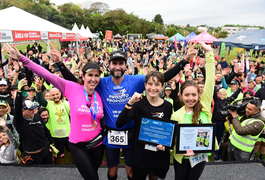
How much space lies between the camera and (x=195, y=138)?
6.64 feet

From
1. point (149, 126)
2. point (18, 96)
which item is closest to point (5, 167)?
point (18, 96)

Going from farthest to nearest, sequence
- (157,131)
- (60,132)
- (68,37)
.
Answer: (68,37) < (60,132) < (157,131)

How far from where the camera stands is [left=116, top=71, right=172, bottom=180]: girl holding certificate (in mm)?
2023

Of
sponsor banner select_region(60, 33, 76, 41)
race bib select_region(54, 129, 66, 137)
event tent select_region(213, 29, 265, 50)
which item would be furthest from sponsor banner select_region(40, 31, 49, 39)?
event tent select_region(213, 29, 265, 50)

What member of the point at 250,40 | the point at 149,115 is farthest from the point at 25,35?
the point at 250,40

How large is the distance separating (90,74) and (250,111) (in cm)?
273

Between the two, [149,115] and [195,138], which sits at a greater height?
[149,115]

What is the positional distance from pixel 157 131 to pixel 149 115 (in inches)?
8.0

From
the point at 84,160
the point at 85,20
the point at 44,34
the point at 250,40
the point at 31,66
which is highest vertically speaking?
the point at 85,20

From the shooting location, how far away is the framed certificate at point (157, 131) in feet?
6.49

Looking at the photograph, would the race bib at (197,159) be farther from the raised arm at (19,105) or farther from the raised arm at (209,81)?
the raised arm at (19,105)

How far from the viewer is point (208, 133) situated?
6.68 feet

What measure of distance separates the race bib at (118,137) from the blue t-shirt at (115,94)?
7cm

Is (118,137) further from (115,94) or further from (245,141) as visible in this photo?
(245,141)
